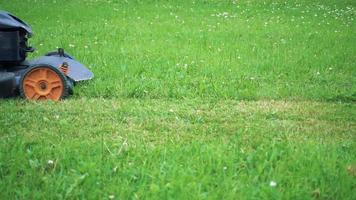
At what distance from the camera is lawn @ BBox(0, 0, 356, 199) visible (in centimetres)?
362

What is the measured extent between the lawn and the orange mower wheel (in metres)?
0.14

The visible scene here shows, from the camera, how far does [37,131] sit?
464cm

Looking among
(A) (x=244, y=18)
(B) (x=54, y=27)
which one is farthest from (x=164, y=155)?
(A) (x=244, y=18)

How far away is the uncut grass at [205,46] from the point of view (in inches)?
247

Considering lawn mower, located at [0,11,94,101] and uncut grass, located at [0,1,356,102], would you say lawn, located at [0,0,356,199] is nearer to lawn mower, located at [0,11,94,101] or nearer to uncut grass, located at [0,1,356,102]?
uncut grass, located at [0,1,356,102]

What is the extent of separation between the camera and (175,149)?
13.7 feet

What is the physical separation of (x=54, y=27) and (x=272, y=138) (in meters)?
7.07

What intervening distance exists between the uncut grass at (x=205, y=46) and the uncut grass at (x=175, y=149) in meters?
0.59

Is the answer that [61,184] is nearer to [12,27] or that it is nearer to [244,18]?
[12,27]

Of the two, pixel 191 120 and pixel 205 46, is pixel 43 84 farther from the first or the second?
pixel 205 46

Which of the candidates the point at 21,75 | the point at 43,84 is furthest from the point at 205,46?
the point at 21,75

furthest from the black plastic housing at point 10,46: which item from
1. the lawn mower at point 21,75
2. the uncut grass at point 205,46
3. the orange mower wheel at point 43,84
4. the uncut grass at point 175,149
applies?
the uncut grass at point 205,46

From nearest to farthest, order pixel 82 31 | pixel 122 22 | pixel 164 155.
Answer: pixel 164 155, pixel 82 31, pixel 122 22

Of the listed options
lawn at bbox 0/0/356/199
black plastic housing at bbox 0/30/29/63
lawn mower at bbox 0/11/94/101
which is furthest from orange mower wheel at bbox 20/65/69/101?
black plastic housing at bbox 0/30/29/63
